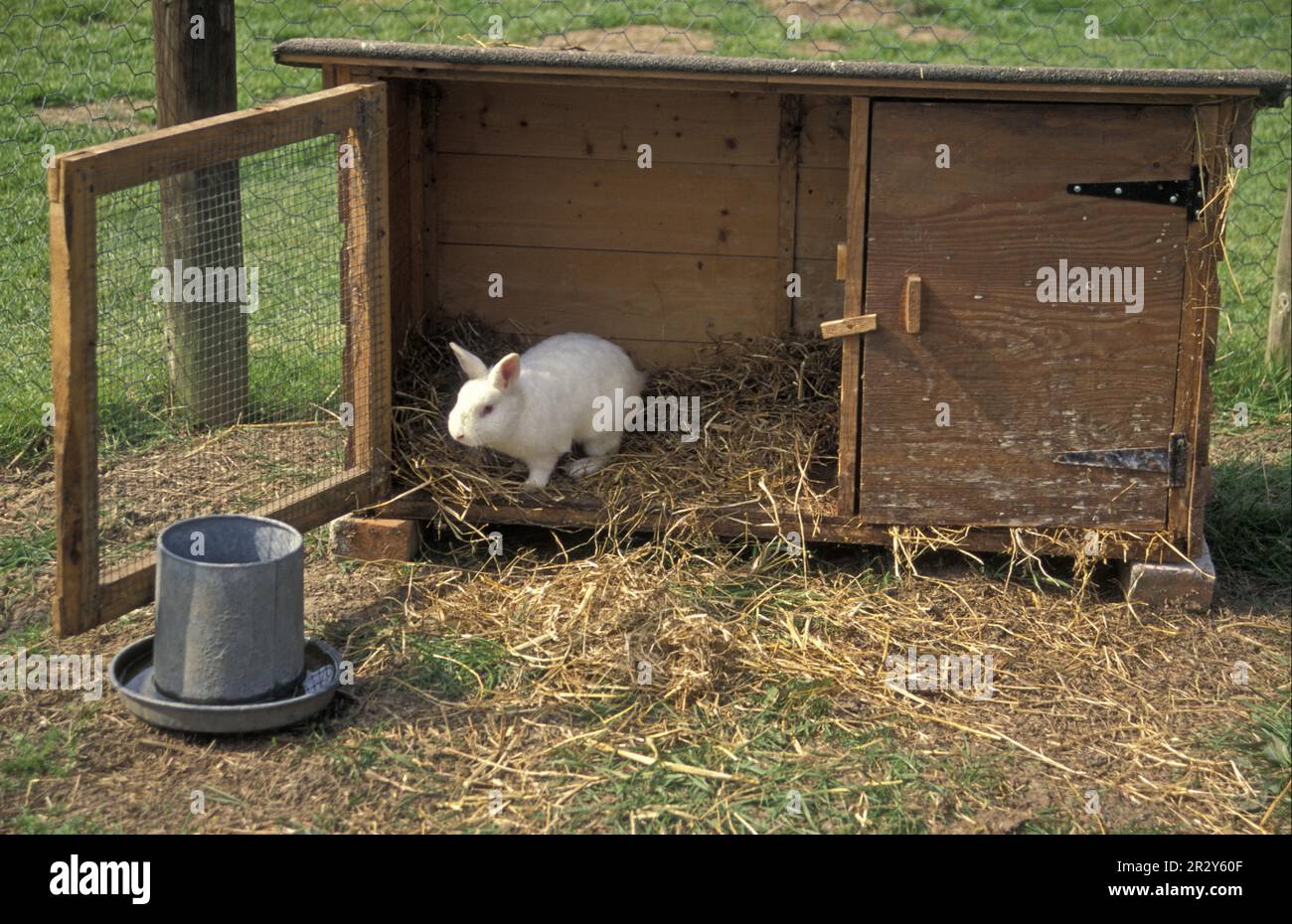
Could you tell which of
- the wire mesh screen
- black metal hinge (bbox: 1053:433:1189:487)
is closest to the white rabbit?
the wire mesh screen

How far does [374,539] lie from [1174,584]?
2.39 m

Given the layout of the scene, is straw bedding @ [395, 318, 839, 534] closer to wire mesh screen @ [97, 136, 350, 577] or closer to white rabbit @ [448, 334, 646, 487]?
white rabbit @ [448, 334, 646, 487]

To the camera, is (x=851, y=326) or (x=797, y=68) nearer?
(x=797, y=68)

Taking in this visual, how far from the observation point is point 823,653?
4.08 m

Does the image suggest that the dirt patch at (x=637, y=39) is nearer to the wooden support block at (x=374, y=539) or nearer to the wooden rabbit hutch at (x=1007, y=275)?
the wooden rabbit hutch at (x=1007, y=275)

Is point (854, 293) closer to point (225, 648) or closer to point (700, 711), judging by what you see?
point (700, 711)

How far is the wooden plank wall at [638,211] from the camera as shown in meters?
5.20

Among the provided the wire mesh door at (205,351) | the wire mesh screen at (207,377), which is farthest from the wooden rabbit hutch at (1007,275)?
the wire mesh screen at (207,377)

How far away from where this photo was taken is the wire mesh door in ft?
11.0

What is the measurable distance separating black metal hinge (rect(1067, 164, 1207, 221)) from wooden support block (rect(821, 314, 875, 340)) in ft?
2.15

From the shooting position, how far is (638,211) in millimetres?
5281

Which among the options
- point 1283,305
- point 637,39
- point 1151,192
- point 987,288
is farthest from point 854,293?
point 637,39

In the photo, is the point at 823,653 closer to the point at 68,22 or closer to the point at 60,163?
the point at 60,163

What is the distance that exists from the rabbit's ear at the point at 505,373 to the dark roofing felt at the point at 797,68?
0.84m
